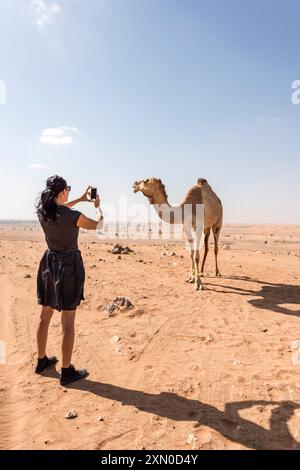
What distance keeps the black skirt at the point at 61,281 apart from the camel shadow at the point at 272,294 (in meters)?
5.03

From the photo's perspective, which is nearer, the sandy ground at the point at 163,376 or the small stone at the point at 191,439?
the small stone at the point at 191,439

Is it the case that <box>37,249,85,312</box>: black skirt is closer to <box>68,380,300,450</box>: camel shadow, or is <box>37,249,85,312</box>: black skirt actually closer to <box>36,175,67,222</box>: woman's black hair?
<box>36,175,67,222</box>: woman's black hair

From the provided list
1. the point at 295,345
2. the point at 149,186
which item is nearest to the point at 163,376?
the point at 295,345

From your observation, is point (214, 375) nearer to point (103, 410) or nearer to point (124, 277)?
point (103, 410)

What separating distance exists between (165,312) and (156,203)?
3.88 metres

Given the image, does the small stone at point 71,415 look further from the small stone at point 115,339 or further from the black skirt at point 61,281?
the small stone at point 115,339

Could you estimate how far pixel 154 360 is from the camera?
5.07m

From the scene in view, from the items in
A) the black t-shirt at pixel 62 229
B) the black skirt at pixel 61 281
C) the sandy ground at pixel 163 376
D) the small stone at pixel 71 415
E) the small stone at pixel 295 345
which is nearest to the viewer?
the sandy ground at pixel 163 376

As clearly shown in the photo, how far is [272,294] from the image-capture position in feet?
29.8

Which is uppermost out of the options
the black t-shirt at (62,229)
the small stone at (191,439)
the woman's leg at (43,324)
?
the black t-shirt at (62,229)

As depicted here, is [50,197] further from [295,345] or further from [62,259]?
[295,345]

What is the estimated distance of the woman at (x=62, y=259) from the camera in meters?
4.00

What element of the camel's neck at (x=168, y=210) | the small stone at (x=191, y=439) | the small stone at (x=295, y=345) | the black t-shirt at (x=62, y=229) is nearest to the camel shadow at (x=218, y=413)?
the small stone at (x=191, y=439)
